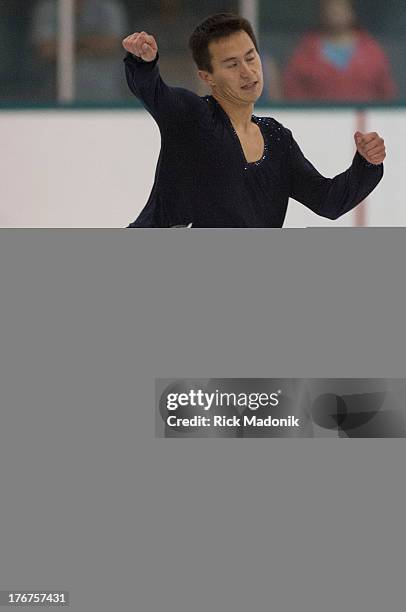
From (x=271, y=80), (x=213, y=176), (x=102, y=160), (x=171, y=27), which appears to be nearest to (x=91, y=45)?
(x=171, y=27)

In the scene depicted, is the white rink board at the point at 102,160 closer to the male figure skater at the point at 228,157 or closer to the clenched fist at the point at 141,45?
the male figure skater at the point at 228,157

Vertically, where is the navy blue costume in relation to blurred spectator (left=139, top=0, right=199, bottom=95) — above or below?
below

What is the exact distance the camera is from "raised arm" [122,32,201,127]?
147 cm

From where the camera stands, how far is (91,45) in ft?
12.8

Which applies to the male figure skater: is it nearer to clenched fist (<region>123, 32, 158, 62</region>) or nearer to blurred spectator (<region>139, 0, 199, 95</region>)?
clenched fist (<region>123, 32, 158, 62</region>)

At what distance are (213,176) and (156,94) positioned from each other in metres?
0.13

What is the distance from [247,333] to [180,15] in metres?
2.91

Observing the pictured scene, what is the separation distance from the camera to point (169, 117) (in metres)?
1.57

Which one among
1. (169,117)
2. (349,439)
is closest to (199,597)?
(349,439)

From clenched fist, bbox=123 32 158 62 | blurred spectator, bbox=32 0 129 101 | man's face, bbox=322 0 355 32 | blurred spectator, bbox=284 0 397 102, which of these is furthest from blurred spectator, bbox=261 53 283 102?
clenched fist, bbox=123 32 158 62

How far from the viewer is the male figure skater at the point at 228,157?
1.57 meters

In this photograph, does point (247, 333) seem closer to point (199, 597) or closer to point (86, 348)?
point (86, 348)

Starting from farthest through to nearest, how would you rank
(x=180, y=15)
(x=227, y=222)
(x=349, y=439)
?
(x=180, y=15)
(x=227, y=222)
(x=349, y=439)

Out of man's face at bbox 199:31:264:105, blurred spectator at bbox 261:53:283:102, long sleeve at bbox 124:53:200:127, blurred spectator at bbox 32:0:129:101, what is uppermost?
blurred spectator at bbox 32:0:129:101
